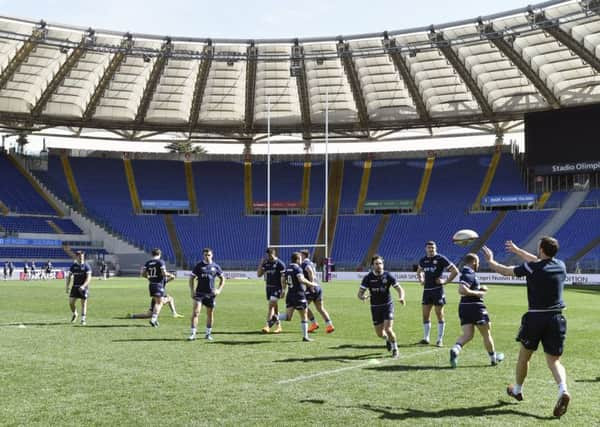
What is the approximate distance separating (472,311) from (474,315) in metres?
0.08

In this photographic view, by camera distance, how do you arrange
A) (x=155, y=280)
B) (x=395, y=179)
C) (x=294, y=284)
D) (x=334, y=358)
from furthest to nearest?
(x=395, y=179), (x=155, y=280), (x=294, y=284), (x=334, y=358)

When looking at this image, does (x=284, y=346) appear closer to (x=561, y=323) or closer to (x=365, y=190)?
(x=561, y=323)

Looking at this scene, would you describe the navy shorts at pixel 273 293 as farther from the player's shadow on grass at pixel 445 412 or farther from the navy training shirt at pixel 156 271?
the player's shadow on grass at pixel 445 412

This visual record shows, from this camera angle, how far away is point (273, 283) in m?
18.5

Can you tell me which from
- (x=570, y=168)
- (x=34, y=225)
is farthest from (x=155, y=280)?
(x=34, y=225)

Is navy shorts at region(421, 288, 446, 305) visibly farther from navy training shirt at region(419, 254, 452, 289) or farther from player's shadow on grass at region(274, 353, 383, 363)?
player's shadow on grass at region(274, 353, 383, 363)

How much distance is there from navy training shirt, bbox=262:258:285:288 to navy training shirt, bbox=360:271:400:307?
15.3ft

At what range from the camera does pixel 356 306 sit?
27.3 meters

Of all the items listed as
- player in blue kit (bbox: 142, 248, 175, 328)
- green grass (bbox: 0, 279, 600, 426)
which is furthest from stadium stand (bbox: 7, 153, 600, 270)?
green grass (bbox: 0, 279, 600, 426)

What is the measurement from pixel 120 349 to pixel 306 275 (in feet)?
17.0

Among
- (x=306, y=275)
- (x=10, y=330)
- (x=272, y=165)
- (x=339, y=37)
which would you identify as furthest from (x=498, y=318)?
(x=272, y=165)

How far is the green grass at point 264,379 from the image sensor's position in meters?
8.59

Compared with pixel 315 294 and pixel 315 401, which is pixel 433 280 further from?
pixel 315 401

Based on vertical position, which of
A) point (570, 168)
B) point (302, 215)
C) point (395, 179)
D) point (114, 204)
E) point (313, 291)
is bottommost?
point (313, 291)
